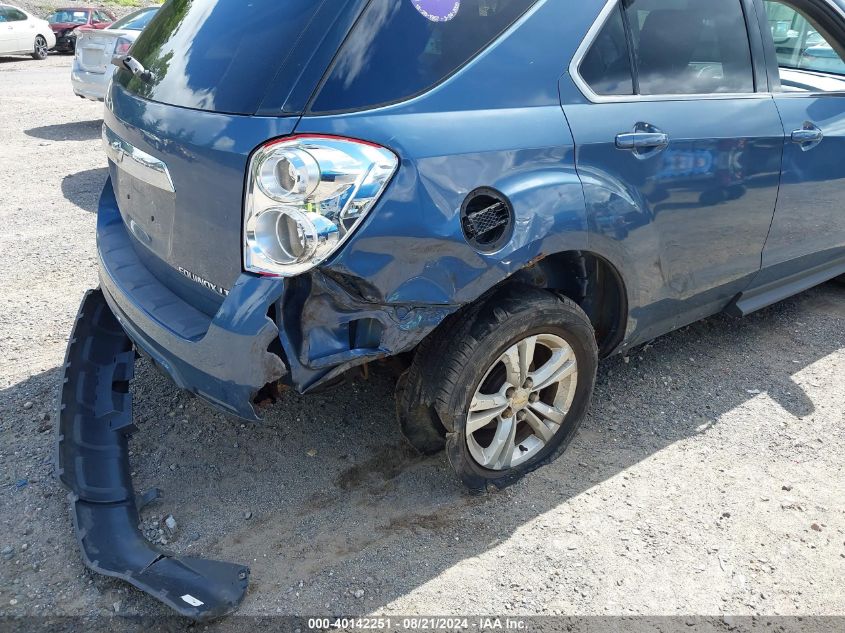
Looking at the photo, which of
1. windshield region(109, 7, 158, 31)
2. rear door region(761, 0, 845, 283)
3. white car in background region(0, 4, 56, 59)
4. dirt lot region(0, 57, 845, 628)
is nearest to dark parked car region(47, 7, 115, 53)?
white car in background region(0, 4, 56, 59)

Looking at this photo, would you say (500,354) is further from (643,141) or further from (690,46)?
(690,46)

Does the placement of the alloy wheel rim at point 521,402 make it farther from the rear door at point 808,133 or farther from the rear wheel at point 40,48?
the rear wheel at point 40,48

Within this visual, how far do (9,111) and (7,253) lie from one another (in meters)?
6.75

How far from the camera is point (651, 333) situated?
3240 millimetres

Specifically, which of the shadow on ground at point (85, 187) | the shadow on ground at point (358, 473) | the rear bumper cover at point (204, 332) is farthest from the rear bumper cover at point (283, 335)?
the shadow on ground at point (85, 187)

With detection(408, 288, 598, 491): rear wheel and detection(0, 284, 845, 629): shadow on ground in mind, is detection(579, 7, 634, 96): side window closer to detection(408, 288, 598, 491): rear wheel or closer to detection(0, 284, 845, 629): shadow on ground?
detection(408, 288, 598, 491): rear wheel

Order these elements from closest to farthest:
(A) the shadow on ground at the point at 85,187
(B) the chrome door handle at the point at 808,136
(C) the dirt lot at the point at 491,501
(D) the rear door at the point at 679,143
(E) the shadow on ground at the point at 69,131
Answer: (C) the dirt lot at the point at 491,501 → (D) the rear door at the point at 679,143 → (B) the chrome door handle at the point at 808,136 → (A) the shadow on ground at the point at 85,187 → (E) the shadow on ground at the point at 69,131

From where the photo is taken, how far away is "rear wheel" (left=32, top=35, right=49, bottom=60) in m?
18.2

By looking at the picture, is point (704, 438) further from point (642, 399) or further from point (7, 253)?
point (7, 253)

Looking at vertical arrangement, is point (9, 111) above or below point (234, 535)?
below

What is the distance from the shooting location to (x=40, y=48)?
1841 cm

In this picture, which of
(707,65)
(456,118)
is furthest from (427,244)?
(707,65)

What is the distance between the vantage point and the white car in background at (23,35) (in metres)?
17.6

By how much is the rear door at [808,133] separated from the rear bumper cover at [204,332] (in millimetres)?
2460
